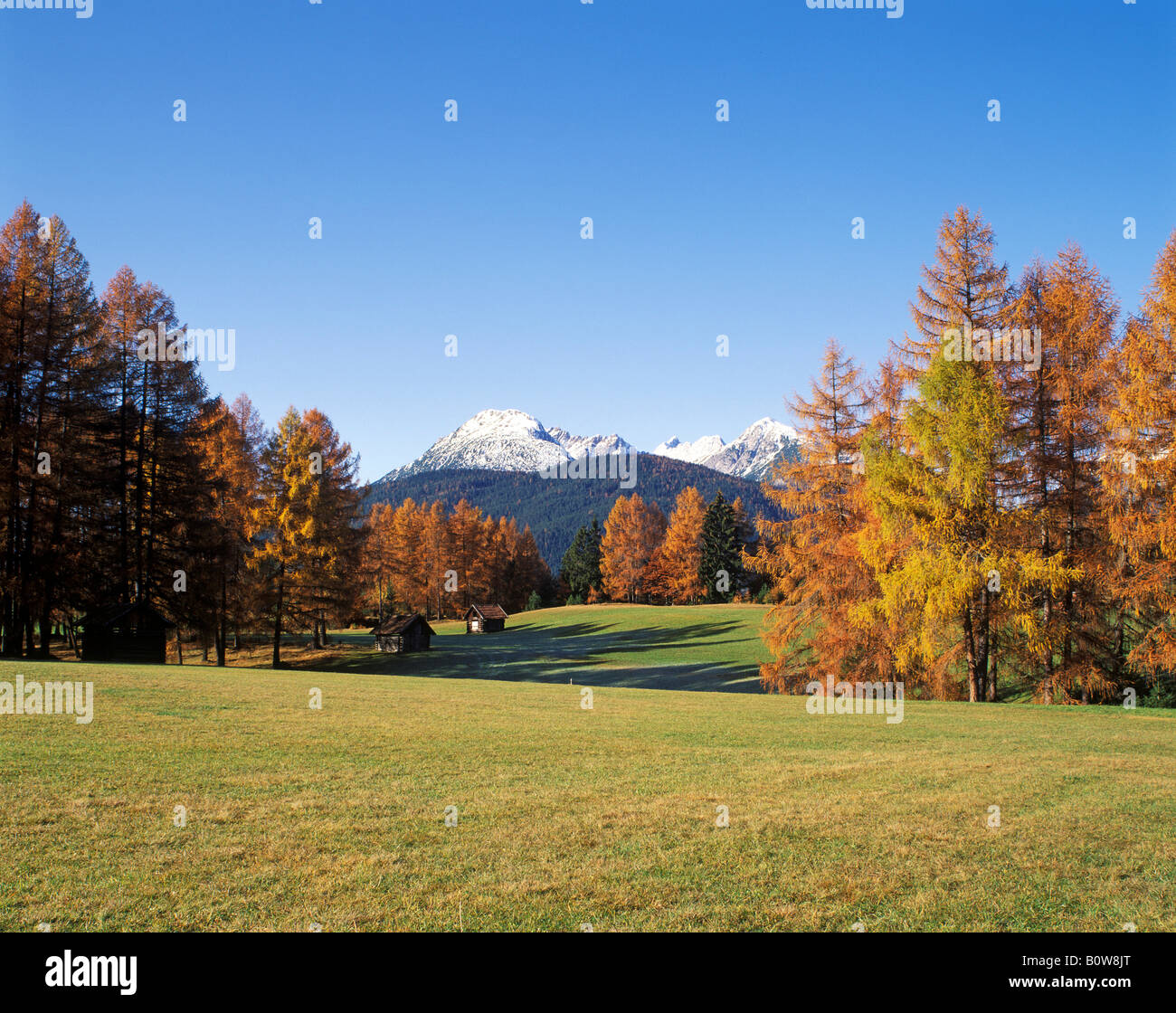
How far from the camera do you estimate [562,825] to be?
7180mm

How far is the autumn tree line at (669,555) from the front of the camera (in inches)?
3312

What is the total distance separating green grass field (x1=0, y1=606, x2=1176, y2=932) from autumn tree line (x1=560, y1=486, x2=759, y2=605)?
2622 inches

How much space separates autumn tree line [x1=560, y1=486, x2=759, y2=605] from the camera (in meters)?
84.1

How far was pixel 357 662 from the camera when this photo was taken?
43250mm

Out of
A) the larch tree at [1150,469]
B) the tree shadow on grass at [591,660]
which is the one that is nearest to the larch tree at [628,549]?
the tree shadow on grass at [591,660]

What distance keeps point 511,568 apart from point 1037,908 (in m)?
97.3

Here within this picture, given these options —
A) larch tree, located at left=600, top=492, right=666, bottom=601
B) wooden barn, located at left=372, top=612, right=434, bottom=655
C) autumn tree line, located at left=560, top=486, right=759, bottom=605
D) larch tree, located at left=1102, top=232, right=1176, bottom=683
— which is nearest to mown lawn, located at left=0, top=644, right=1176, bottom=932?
larch tree, located at left=1102, top=232, right=1176, bottom=683

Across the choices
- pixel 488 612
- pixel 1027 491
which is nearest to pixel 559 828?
pixel 1027 491

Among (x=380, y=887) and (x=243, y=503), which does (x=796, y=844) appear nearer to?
(x=380, y=887)

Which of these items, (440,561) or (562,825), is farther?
(440,561)

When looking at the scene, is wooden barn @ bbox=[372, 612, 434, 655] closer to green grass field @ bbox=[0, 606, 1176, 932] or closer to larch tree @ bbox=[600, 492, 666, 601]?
green grass field @ bbox=[0, 606, 1176, 932]

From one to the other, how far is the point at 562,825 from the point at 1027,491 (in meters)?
22.2

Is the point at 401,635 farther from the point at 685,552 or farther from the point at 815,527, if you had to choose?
the point at 685,552
